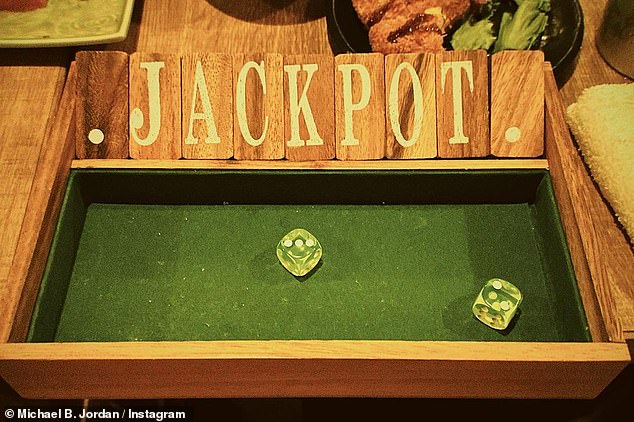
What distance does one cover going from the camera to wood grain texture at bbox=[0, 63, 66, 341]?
3.46 feet

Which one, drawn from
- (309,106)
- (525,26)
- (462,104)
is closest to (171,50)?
(309,106)

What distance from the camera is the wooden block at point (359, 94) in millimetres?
1055

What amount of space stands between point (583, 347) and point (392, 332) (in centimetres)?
29

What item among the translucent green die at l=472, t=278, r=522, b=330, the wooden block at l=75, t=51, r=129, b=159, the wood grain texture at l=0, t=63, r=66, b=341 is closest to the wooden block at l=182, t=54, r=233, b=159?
the wooden block at l=75, t=51, r=129, b=159

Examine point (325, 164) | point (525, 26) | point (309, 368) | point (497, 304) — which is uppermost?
point (525, 26)

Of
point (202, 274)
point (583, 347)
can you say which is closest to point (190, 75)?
point (202, 274)

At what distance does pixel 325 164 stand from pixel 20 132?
0.58 meters

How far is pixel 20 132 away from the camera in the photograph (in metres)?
1.14

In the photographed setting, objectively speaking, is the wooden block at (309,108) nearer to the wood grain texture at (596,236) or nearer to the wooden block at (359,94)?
the wooden block at (359,94)

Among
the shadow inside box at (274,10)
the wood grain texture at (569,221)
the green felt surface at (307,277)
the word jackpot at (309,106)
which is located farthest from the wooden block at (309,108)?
the wood grain texture at (569,221)

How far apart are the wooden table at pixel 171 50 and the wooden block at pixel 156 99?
0.54ft

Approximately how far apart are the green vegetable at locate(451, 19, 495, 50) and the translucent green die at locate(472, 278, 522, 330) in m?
0.48

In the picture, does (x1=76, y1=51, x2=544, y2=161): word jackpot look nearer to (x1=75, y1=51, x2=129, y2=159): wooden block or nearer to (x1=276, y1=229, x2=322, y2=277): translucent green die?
(x1=75, y1=51, x2=129, y2=159): wooden block

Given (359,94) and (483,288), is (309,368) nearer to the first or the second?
(483,288)
